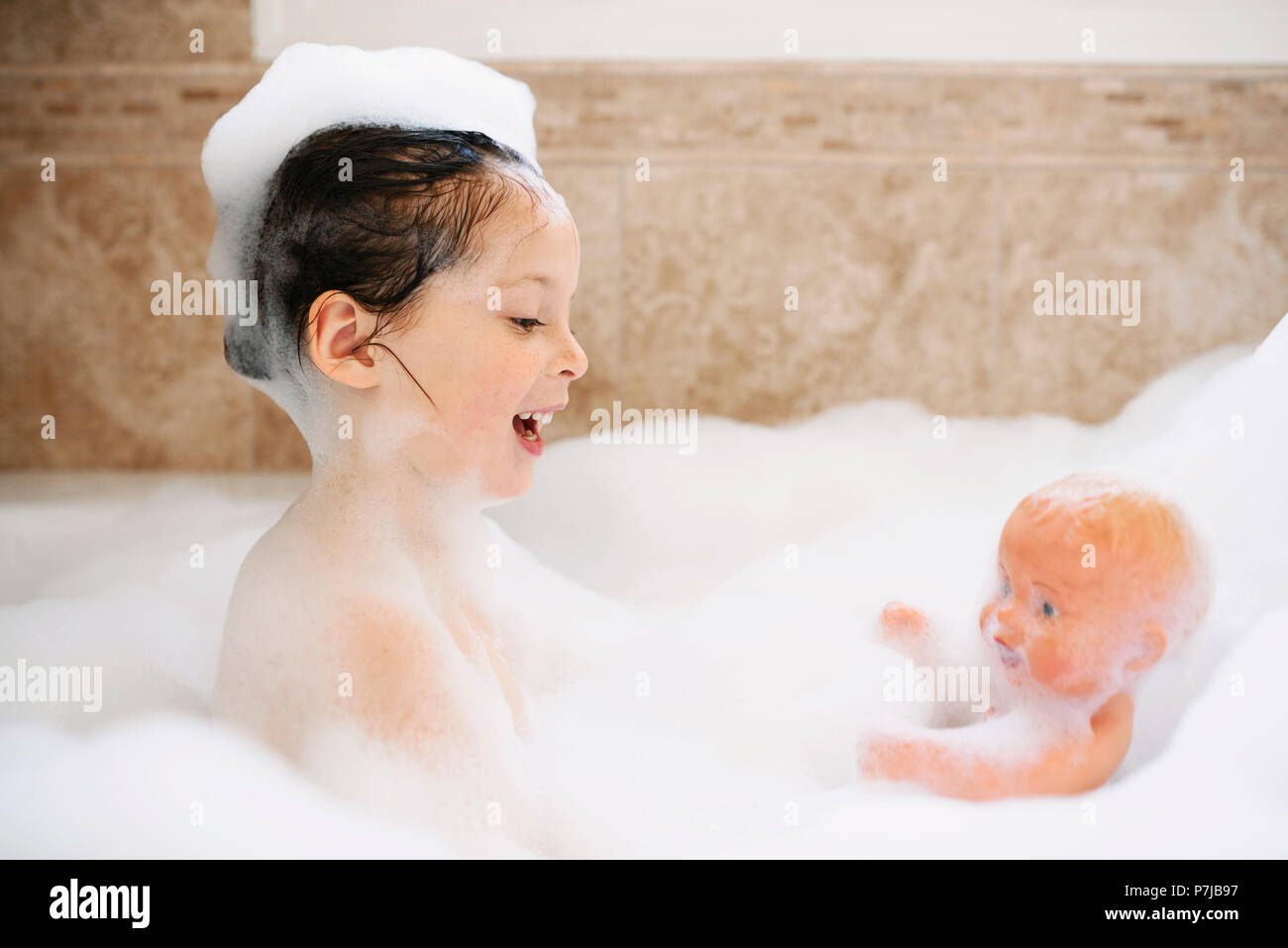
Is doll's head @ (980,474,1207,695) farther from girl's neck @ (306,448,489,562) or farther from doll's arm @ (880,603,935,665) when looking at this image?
girl's neck @ (306,448,489,562)

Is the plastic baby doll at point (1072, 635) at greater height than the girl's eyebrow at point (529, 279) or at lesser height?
lesser

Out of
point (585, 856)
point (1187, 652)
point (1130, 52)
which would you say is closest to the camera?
point (585, 856)

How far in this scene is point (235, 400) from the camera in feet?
6.27

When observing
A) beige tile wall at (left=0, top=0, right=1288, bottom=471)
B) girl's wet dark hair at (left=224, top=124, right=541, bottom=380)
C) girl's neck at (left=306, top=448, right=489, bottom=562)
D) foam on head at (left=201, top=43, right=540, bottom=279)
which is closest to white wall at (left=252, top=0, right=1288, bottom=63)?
beige tile wall at (left=0, top=0, right=1288, bottom=471)

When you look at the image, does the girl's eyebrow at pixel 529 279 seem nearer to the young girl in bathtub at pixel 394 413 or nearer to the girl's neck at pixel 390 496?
A: the young girl in bathtub at pixel 394 413

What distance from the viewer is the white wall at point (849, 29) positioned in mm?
1812

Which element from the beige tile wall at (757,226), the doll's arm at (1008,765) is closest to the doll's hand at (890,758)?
the doll's arm at (1008,765)

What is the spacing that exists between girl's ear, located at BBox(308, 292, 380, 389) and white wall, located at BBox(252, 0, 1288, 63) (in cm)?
116

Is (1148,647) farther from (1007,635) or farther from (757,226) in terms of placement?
(757,226)

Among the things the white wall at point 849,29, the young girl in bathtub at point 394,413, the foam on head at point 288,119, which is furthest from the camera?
the white wall at point 849,29

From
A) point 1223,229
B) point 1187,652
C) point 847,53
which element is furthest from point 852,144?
point 1187,652

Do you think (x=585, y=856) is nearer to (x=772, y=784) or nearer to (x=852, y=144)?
(x=772, y=784)

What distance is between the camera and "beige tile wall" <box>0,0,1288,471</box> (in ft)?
6.00
